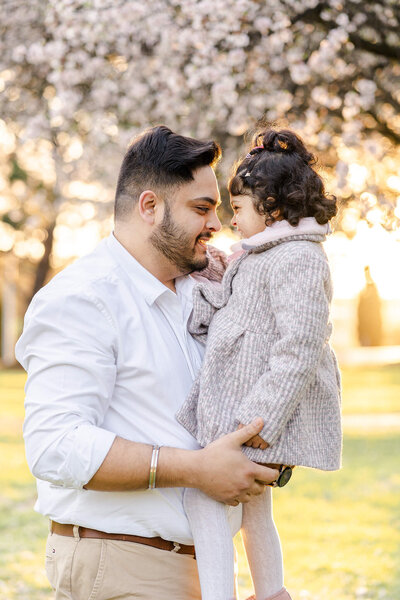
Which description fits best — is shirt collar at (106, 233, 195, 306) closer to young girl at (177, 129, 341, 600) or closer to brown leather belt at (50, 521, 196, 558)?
young girl at (177, 129, 341, 600)

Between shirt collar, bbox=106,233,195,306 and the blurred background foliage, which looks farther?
the blurred background foliage

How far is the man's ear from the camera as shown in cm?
288

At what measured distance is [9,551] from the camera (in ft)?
25.4

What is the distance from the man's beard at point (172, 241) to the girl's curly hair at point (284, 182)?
0.84 feet

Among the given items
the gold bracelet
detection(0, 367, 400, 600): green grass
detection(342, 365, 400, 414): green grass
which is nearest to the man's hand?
the gold bracelet

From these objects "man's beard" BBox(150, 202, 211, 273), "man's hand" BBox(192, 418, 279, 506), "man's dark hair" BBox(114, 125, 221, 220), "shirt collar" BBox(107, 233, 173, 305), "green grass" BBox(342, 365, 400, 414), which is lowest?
"green grass" BBox(342, 365, 400, 414)

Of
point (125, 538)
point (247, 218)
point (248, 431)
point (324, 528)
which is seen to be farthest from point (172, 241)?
point (324, 528)

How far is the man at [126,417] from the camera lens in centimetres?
245

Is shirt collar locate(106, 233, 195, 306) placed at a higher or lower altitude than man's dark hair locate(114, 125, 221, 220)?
lower

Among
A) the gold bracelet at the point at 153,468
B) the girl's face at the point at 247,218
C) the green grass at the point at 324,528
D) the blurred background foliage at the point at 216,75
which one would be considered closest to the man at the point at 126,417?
the gold bracelet at the point at 153,468

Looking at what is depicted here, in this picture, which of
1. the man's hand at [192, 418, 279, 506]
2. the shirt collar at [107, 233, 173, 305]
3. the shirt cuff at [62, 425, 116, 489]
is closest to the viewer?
the shirt cuff at [62, 425, 116, 489]

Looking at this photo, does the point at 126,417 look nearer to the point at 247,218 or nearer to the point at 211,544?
the point at 211,544

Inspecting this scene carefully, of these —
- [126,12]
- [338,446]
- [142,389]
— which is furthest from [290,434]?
[126,12]

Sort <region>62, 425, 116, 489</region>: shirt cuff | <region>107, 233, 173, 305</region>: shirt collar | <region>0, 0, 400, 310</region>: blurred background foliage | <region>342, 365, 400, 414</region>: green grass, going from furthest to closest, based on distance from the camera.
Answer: <region>342, 365, 400, 414</region>: green grass < <region>0, 0, 400, 310</region>: blurred background foliage < <region>107, 233, 173, 305</region>: shirt collar < <region>62, 425, 116, 489</region>: shirt cuff
